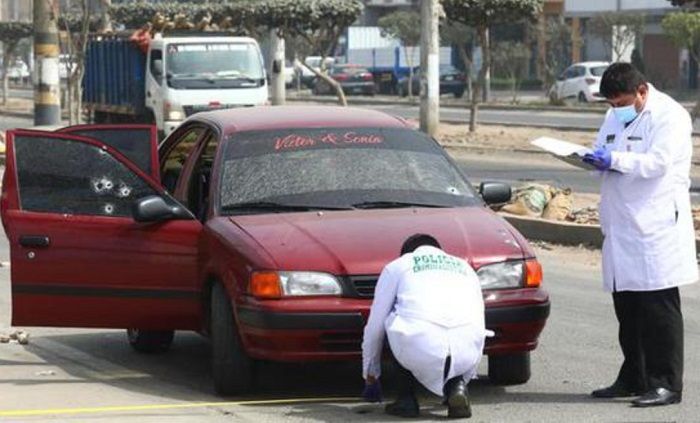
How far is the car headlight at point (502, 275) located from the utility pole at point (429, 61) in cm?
2335

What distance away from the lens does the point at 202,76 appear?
3044 cm

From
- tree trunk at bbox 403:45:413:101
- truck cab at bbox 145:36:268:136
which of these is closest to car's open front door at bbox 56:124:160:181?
truck cab at bbox 145:36:268:136

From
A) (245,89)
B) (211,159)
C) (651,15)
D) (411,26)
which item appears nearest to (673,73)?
(651,15)

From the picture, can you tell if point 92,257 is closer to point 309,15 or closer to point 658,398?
point 658,398

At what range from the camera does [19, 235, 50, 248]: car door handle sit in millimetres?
8805

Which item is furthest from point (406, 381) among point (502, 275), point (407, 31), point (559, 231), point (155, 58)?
point (407, 31)

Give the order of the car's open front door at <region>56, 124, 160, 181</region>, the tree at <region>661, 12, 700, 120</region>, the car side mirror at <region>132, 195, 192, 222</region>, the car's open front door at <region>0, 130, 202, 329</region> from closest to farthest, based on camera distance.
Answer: the car side mirror at <region>132, 195, 192, 222</region> < the car's open front door at <region>0, 130, 202, 329</region> < the car's open front door at <region>56, 124, 160, 181</region> < the tree at <region>661, 12, 700, 120</region>

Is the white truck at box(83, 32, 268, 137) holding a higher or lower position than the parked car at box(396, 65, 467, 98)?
higher

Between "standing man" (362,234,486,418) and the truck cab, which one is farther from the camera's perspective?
the truck cab

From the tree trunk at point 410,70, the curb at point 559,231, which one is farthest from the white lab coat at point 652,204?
the tree trunk at point 410,70

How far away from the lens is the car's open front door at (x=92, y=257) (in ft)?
28.7

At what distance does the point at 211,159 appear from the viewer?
30.5 feet

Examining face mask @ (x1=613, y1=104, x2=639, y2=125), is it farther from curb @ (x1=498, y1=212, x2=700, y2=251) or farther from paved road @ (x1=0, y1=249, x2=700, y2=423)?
curb @ (x1=498, y1=212, x2=700, y2=251)

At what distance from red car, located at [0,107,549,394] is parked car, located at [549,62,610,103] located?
4307cm
